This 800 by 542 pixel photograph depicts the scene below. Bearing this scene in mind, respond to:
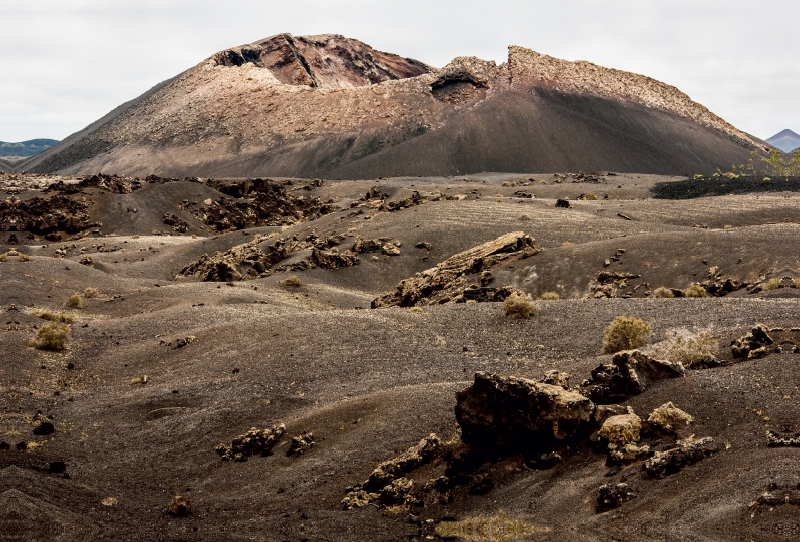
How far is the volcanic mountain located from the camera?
104250 millimetres

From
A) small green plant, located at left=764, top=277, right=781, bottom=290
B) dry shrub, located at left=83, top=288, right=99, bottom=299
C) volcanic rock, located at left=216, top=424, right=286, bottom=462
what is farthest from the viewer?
dry shrub, located at left=83, top=288, right=99, bottom=299

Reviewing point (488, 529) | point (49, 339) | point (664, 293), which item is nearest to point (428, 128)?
point (664, 293)

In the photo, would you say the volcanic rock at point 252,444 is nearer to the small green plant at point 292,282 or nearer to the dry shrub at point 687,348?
the dry shrub at point 687,348

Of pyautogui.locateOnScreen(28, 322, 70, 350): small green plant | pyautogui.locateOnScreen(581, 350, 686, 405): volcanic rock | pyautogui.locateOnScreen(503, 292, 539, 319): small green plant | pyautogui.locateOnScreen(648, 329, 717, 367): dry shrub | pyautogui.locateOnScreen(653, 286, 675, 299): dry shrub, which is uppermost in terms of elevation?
pyautogui.locateOnScreen(653, 286, 675, 299): dry shrub

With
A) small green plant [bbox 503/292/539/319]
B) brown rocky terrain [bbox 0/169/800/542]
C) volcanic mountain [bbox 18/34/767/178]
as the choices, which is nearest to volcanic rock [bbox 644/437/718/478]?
brown rocky terrain [bbox 0/169/800/542]

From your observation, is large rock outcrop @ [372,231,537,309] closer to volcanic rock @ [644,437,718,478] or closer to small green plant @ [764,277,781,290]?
small green plant @ [764,277,781,290]

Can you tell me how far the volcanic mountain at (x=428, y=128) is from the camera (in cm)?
10425

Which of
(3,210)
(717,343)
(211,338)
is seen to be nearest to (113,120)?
(3,210)

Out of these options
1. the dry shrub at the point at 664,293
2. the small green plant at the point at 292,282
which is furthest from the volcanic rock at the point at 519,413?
the small green plant at the point at 292,282

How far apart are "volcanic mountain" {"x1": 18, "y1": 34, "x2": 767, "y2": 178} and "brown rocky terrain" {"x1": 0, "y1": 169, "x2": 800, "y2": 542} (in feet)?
235

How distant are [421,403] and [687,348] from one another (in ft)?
17.2

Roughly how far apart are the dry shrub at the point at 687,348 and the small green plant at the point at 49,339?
51.6ft

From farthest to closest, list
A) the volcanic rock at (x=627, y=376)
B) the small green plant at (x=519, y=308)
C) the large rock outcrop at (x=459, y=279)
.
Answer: the large rock outcrop at (x=459, y=279) < the small green plant at (x=519, y=308) < the volcanic rock at (x=627, y=376)

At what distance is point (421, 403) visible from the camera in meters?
14.5
